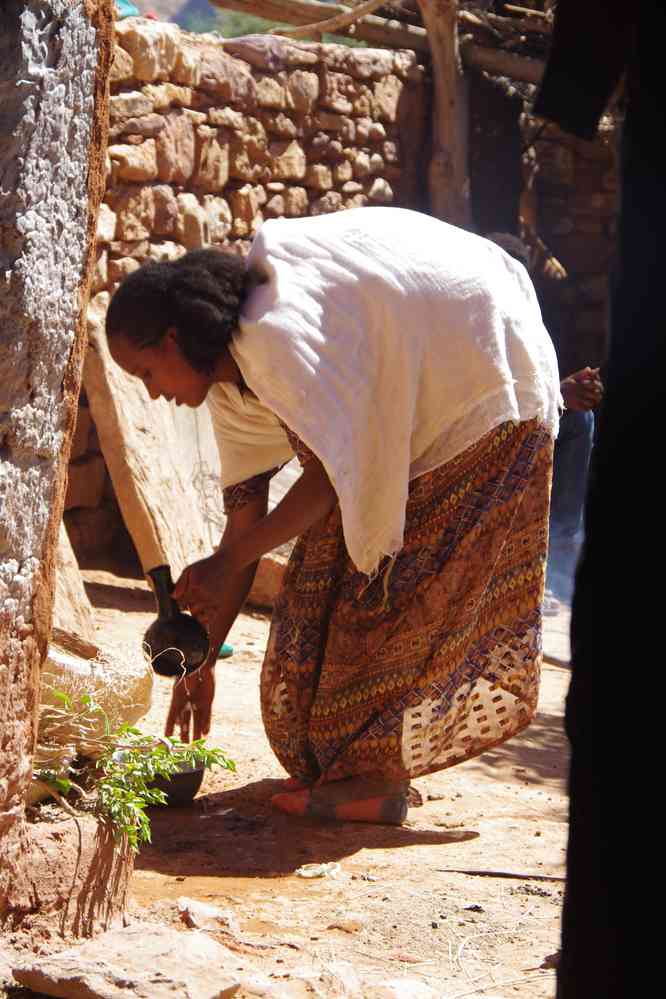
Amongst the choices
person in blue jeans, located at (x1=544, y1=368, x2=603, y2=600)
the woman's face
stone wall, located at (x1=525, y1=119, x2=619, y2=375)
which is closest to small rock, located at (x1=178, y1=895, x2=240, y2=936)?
the woman's face

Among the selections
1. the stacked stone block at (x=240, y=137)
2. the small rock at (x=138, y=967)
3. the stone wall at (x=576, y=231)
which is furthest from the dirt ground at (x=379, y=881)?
the stone wall at (x=576, y=231)

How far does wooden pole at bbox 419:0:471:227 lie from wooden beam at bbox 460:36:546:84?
17cm

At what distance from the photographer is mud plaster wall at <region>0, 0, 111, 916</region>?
2.44m

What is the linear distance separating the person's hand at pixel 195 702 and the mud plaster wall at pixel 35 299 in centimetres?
120

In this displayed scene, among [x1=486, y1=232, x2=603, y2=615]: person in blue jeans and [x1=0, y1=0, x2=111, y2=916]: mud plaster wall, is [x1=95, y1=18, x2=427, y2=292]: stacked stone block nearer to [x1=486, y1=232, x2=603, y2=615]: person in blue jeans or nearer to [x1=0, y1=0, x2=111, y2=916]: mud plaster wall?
[x1=486, y1=232, x2=603, y2=615]: person in blue jeans

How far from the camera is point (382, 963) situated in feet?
9.62

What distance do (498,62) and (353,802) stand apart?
22.6ft

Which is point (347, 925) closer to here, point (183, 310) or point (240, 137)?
point (183, 310)

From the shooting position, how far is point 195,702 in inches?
154

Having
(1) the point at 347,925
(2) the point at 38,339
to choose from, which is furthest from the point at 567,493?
(2) the point at 38,339

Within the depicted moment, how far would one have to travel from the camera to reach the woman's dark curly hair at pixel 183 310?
10.9ft

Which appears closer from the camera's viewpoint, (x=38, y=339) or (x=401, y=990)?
(x=38, y=339)

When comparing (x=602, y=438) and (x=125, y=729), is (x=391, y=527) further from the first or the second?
(x=602, y=438)

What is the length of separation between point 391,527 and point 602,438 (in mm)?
2168
